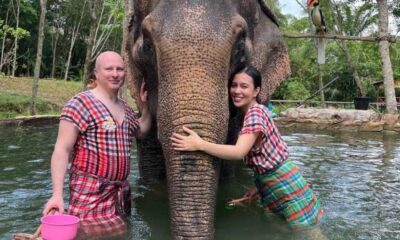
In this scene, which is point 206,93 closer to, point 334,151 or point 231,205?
point 231,205

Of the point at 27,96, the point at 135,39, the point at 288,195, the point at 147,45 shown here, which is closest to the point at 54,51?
the point at 27,96

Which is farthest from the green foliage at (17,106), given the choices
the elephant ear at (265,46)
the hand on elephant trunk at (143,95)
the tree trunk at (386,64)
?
the elephant ear at (265,46)

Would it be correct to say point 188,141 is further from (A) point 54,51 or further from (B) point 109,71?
(A) point 54,51

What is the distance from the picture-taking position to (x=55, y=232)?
3305 mm

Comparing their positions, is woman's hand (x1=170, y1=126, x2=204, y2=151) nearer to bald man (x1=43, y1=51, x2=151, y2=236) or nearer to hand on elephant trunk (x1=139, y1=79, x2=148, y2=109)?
bald man (x1=43, y1=51, x2=151, y2=236)

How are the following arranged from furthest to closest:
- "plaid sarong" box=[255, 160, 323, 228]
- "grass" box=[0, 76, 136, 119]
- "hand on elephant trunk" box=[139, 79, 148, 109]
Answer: "grass" box=[0, 76, 136, 119], "hand on elephant trunk" box=[139, 79, 148, 109], "plaid sarong" box=[255, 160, 323, 228]

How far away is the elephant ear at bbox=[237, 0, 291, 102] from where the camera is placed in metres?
5.17

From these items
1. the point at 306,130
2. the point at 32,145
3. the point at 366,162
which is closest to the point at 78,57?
the point at 306,130

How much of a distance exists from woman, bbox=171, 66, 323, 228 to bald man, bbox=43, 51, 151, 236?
3.23 ft

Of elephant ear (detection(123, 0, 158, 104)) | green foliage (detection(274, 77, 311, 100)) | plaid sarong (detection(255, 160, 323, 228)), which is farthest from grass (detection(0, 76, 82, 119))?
plaid sarong (detection(255, 160, 323, 228))

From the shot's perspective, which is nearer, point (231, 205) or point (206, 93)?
point (206, 93)

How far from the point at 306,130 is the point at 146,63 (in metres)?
11.8

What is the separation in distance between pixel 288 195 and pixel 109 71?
1848mm

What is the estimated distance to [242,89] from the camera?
13.6ft
